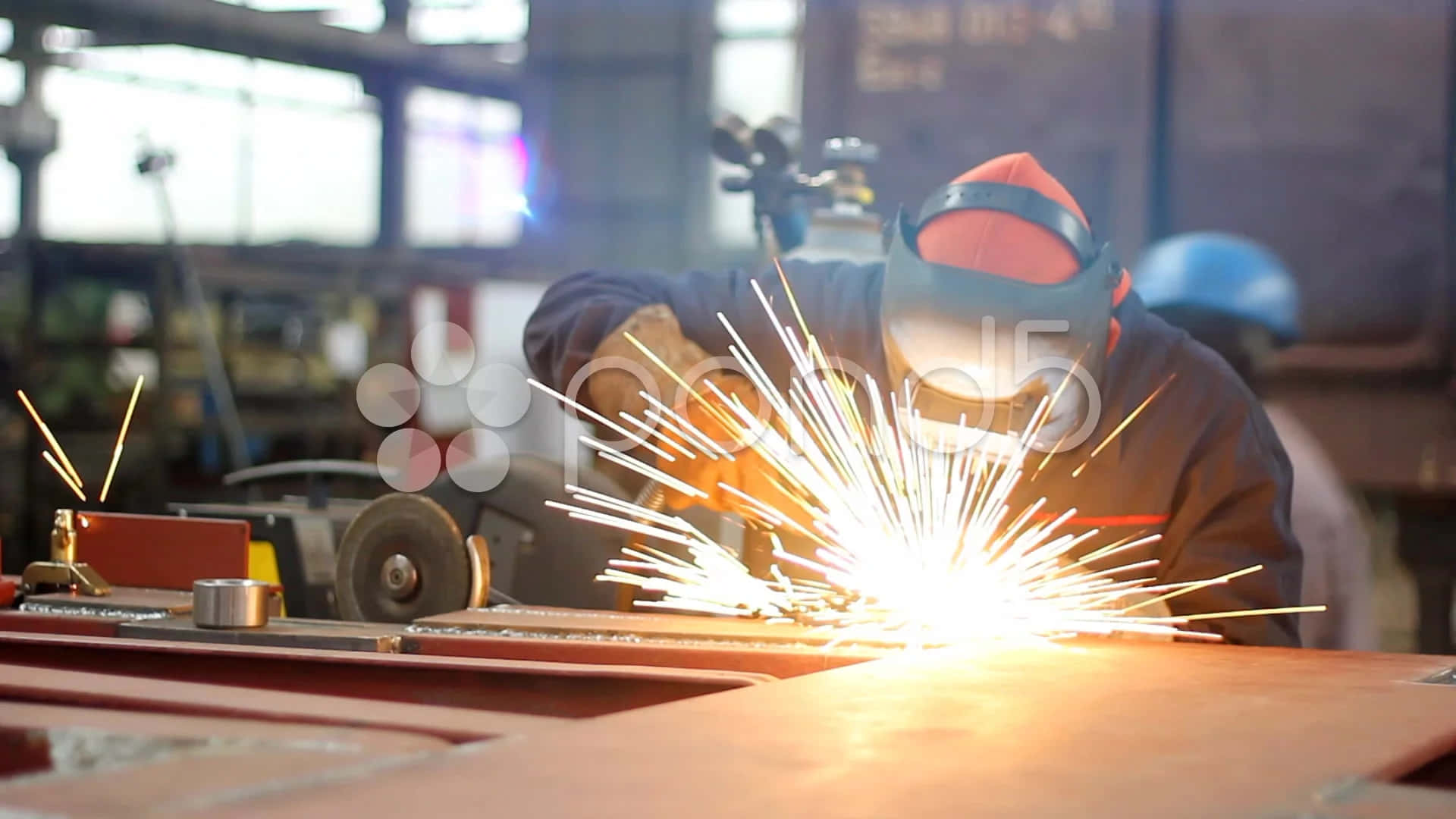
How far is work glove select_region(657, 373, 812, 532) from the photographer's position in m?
2.30

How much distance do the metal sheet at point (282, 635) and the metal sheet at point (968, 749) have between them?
501mm

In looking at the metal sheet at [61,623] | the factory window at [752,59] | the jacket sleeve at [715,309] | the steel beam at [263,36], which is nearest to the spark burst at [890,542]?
the jacket sleeve at [715,309]

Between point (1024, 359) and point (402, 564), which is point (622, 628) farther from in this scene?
point (1024, 359)

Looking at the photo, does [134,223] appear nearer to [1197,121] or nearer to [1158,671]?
[1197,121]

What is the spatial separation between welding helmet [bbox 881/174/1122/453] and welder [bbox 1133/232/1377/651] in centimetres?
166

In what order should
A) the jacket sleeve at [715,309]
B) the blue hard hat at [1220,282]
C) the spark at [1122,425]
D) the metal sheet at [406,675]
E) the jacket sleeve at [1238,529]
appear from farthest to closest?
the blue hard hat at [1220,282] → the jacket sleeve at [715,309] → the spark at [1122,425] → the jacket sleeve at [1238,529] → the metal sheet at [406,675]

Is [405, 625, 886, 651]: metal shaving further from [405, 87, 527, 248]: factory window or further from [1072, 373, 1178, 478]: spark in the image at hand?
[405, 87, 527, 248]: factory window

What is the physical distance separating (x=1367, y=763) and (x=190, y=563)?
1413 mm

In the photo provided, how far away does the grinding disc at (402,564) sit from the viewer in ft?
6.51

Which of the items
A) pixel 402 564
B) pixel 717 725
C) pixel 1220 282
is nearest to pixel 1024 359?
A: pixel 402 564

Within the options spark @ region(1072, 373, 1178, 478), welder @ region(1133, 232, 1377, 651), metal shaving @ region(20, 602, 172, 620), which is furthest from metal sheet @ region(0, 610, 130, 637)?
welder @ region(1133, 232, 1377, 651)

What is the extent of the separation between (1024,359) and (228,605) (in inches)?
38.6

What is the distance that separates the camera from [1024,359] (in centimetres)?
211

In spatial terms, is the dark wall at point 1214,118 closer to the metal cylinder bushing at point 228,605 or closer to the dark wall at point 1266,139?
the dark wall at point 1266,139
